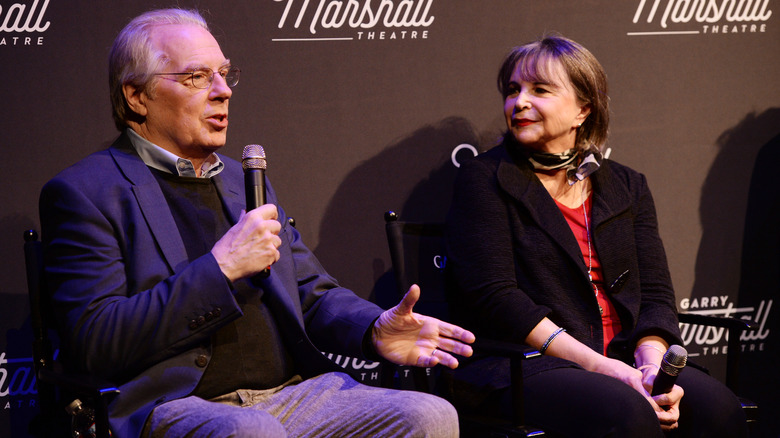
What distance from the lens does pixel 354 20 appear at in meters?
3.20

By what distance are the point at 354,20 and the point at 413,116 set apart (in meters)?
0.46

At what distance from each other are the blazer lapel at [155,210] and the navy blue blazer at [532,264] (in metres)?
0.94

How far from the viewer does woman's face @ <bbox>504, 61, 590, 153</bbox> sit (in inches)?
108

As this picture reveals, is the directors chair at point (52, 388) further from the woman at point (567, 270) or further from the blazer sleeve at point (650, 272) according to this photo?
the blazer sleeve at point (650, 272)

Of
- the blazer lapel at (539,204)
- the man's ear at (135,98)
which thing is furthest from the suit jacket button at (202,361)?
the blazer lapel at (539,204)

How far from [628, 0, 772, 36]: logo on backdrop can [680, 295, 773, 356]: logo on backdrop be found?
4.16 feet

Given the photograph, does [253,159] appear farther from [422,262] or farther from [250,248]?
[422,262]

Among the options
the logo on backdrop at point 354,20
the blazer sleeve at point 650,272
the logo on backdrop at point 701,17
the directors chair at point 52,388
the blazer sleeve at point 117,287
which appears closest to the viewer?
the directors chair at point 52,388

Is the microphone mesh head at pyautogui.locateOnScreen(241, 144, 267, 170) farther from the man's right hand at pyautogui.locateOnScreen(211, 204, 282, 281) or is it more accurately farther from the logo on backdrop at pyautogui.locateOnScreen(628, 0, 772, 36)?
the logo on backdrop at pyautogui.locateOnScreen(628, 0, 772, 36)

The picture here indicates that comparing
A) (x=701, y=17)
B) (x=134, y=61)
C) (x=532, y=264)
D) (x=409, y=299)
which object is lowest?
(x=409, y=299)

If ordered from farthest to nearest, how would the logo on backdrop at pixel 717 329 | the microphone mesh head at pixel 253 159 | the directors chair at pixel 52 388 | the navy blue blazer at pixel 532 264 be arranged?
the logo on backdrop at pixel 717 329 → the navy blue blazer at pixel 532 264 → the microphone mesh head at pixel 253 159 → the directors chair at pixel 52 388

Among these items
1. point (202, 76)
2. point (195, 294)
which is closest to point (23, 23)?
point (202, 76)

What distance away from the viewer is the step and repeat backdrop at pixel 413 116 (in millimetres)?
2854

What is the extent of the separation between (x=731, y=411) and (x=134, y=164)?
6.30 feet
